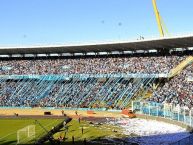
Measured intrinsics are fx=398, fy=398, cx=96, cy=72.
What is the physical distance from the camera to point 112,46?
227 feet

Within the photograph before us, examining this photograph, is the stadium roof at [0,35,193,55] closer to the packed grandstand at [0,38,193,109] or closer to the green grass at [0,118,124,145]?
the packed grandstand at [0,38,193,109]

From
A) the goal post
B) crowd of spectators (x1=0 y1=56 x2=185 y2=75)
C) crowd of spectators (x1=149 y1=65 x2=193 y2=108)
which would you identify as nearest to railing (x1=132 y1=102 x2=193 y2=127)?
crowd of spectators (x1=149 y1=65 x2=193 y2=108)

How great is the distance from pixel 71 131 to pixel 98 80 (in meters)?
26.9

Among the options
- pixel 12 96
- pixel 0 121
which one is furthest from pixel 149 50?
pixel 0 121

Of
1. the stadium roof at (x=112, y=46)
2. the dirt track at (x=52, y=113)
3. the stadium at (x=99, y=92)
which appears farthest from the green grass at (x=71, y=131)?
the stadium roof at (x=112, y=46)

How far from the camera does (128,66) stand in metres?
69.4

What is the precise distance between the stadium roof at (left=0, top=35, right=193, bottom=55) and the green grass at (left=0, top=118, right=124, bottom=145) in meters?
19.0

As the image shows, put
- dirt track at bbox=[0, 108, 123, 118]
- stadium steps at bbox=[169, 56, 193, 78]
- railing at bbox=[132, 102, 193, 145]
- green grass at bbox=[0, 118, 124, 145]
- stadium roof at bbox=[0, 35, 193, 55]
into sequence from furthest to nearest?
1. stadium steps at bbox=[169, 56, 193, 78]
2. stadium roof at bbox=[0, 35, 193, 55]
3. dirt track at bbox=[0, 108, 123, 118]
4. railing at bbox=[132, 102, 193, 145]
5. green grass at bbox=[0, 118, 124, 145]

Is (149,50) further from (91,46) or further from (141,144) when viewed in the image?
(141,144)

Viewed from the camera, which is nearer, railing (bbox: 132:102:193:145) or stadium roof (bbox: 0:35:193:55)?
railing (bbox: 132:102:193:145)

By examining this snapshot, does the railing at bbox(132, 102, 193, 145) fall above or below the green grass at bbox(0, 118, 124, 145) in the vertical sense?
above

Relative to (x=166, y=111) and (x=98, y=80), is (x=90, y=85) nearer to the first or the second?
(x=98, y=80)

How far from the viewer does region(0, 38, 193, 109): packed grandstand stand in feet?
198

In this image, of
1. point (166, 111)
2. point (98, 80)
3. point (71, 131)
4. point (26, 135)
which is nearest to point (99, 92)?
point (98, 80)
